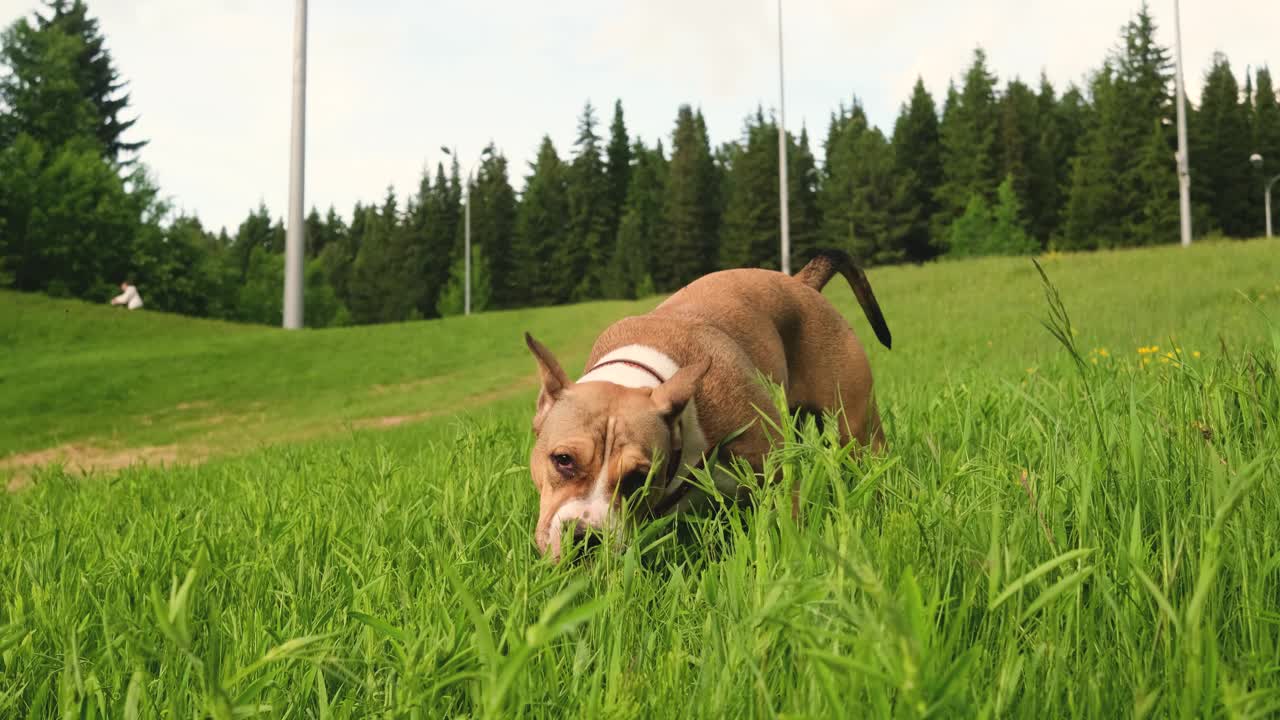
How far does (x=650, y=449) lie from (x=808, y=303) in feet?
6.37

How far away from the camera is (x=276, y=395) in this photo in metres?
17.0

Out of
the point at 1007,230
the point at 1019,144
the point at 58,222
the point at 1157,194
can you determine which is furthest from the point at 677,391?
the point at 1019,144

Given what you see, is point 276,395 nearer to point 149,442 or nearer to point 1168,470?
point 149,442

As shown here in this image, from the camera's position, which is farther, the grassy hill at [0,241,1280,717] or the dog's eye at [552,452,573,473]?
the dog's eye at [552,452,573,473]

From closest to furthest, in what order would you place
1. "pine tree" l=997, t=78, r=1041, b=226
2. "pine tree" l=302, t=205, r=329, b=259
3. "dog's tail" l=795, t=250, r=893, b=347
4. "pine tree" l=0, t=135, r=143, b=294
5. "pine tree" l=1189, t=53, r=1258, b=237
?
"dog's tail" l=795, t=250, r=893, b=347
"pine tree" l=0, t=135, r=143, b=294
"pine tree" l=1189, t=53, r=1258, b=237
"pine tree" l=997, t=78, r=1041, b=226
"pine tree" l=302, t=205, r=329, b=259

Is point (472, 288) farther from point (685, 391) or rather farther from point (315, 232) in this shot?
point (685, 391)

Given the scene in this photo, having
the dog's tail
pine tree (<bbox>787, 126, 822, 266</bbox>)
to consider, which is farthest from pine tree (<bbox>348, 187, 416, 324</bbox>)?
the dog's tail

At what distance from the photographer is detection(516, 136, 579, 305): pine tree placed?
8056 cm

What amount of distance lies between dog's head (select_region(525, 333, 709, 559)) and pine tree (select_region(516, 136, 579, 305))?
76.5m

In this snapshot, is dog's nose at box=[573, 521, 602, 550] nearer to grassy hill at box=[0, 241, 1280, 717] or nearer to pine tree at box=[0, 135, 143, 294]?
grassy hill at box=[0, 241, 1280, 717]

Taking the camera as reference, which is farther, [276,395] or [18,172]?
[18,172]

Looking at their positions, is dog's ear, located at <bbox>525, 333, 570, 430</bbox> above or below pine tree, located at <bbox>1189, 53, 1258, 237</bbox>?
below

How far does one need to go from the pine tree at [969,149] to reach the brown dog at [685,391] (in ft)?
245

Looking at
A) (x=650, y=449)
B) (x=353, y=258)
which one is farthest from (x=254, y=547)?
(x=353, y=258)
